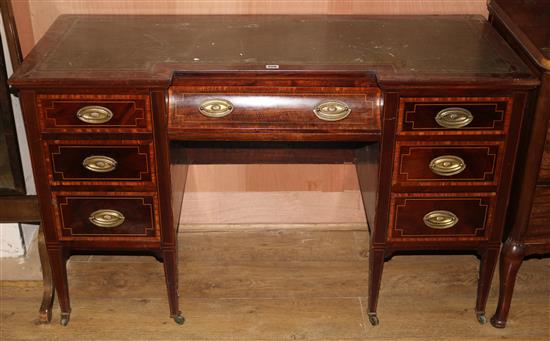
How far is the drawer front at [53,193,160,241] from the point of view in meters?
2.38

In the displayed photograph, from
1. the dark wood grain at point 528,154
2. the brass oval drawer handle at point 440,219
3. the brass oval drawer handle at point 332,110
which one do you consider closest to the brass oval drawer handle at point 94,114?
the brass oval drawer handle at point 332,110

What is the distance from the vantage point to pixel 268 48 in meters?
2.39

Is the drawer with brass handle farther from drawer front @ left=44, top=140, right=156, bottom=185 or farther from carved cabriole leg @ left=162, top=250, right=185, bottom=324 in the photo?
carved cabriole leg @ left=162, top=250, right=185, bottom=324

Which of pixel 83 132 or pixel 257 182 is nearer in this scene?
pixel 83 132

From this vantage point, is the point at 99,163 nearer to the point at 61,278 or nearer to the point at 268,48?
the point at 61,278

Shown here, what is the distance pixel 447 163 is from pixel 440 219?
0.71 feet

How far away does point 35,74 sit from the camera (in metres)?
2.17

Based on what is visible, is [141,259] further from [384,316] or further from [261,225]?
[384,316]

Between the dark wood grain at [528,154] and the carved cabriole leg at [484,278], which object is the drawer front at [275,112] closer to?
the dark wood grain at [528,154]

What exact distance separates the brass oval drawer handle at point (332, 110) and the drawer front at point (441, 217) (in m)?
0.34

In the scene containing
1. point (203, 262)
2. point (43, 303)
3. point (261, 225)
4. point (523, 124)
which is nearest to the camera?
point (523, 124)

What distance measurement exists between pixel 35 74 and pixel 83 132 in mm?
222

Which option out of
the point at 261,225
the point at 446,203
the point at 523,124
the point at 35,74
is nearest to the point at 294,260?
the point at 261,225

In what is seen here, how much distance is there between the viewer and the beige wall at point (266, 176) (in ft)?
8.91
